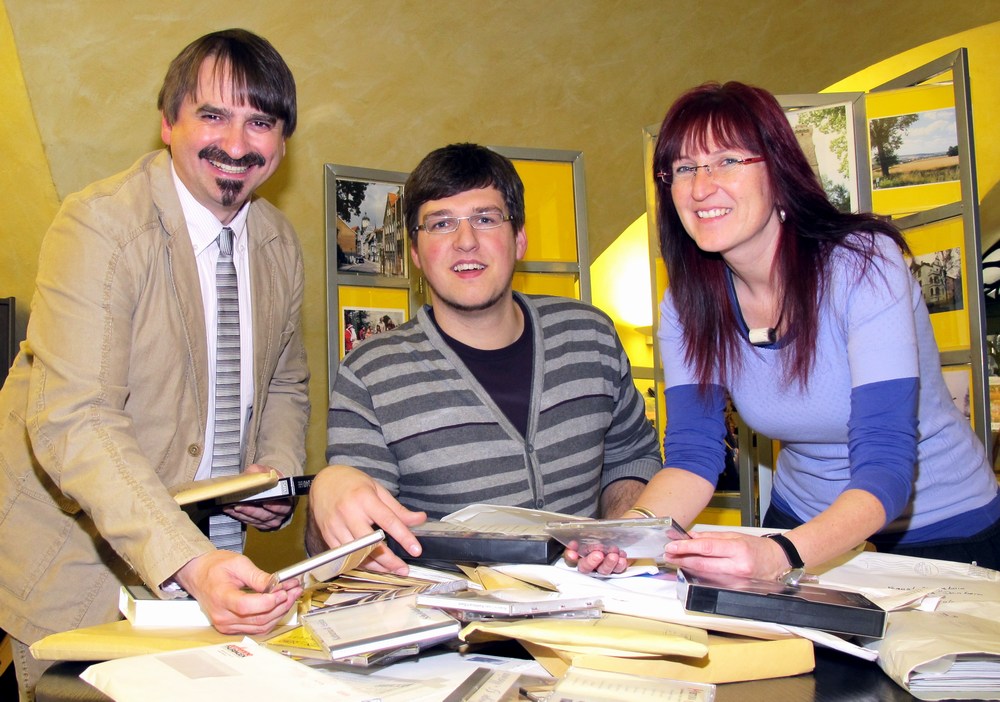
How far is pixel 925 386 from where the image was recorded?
1.58 meters

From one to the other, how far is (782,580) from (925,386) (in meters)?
0.63

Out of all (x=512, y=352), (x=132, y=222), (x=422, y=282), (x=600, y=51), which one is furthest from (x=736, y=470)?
(x=132, y=222)

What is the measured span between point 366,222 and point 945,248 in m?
1.82

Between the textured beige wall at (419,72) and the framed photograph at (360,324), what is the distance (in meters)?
0.49

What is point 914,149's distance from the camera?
8.86ft

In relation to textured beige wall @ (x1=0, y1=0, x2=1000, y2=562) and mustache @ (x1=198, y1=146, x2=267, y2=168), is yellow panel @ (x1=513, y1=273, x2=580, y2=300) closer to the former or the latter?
textured beige wall @ (x1=0, y1=0, x2=1000, y2=562)

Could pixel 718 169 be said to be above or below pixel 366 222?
below

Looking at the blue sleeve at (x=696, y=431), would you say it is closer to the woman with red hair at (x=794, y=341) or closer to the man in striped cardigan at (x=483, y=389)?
the woman with red hair at (x=794, y=341)

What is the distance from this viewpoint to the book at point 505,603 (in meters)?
0.96

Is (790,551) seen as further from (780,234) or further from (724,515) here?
(724,515)

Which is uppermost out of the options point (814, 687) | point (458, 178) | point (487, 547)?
point (458, 178)

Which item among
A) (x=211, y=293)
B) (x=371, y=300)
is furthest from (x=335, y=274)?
(x=211, y=293)

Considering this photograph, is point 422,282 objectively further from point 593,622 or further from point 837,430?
point 593,622

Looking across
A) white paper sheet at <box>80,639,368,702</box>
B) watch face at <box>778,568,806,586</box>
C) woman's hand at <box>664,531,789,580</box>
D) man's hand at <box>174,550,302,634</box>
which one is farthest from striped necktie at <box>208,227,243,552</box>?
watch face at <box>778,568,806,586</box>
